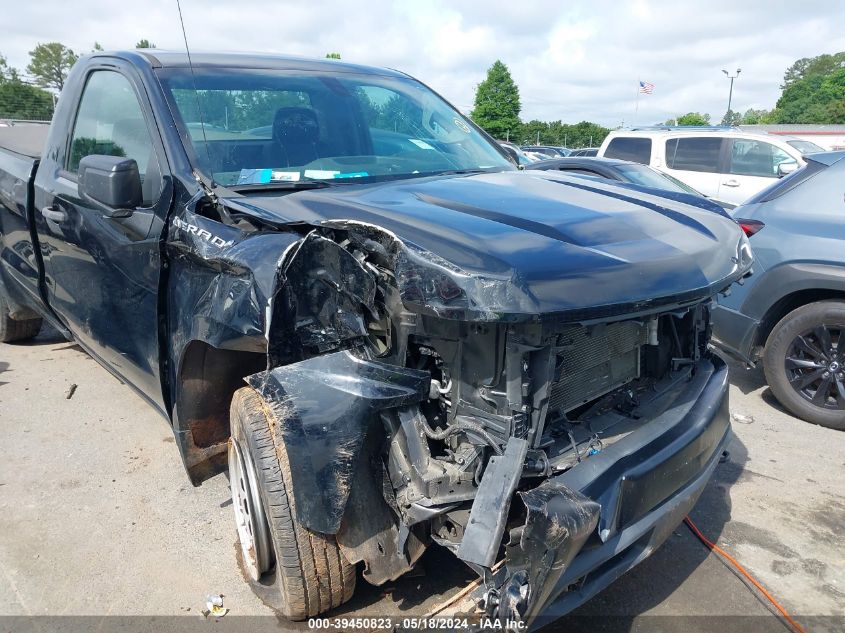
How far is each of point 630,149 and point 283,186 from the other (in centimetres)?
847

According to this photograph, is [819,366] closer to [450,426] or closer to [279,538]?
[450,426]

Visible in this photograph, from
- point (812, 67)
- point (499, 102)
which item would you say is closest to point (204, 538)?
point (499, 102)

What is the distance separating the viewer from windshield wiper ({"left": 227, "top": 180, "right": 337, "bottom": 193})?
2670 millimetres

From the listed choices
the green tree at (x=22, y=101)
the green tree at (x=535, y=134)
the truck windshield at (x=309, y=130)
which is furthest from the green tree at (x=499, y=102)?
the truck windshield at (x=309, y=130)

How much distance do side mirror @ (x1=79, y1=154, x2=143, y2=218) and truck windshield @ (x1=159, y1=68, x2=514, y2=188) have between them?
259mm

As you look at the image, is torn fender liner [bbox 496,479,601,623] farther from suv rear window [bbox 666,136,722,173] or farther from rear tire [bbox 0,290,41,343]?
suv rear window [bbox 666,136,722,173]

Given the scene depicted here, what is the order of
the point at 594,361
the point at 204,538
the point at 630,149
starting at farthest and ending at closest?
the point at 630,149, the point at 204,538, the point at 594,361

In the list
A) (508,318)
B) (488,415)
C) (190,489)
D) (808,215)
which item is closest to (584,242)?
(508,318)

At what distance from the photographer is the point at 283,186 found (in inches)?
108

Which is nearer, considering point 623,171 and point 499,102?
point 623,171

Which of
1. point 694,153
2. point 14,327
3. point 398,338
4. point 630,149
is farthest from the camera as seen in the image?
point 630,149

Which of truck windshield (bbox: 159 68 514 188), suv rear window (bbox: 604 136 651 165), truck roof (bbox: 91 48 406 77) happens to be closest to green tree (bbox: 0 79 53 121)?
suv rear window (bbox: 604 136 651 165)

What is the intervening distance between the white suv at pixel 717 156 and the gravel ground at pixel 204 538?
19.3 feet

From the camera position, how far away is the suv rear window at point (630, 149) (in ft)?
32.4
